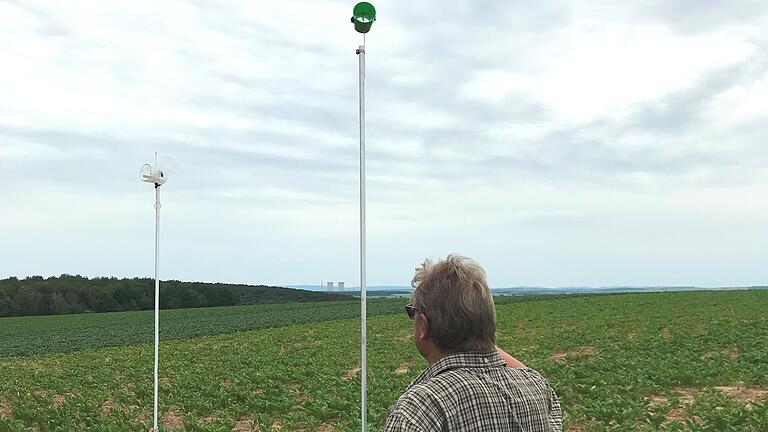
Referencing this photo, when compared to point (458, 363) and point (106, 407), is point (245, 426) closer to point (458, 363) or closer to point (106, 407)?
point (106, 407)

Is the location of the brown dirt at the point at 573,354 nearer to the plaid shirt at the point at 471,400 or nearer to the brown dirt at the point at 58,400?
the brown dirt at the point at 58,400

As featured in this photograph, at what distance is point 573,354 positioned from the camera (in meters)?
16.2

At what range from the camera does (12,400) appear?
13.1m

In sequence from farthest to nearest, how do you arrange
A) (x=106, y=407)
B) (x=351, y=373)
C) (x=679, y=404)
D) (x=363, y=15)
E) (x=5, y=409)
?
(x=351, y=373)
(x=5, y=409)
(x=106, y=407)
(x=679, y=404)
(x=363, y=15)

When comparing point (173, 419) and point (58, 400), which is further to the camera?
point (58, 400)

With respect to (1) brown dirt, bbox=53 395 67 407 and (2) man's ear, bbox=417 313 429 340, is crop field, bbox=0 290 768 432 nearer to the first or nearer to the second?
(1) brown dirt, bbox=53 395 67 407

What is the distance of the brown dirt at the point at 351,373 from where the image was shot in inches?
561

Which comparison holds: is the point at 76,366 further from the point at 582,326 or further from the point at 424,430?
the point at 424,430

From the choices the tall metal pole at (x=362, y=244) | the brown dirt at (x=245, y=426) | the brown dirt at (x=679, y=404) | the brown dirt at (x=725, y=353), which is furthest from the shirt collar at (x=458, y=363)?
the brown dirt at (x=725, y=353)

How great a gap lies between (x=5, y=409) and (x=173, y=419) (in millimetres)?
3900

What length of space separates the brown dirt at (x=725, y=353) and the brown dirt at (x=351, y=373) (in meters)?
7.25

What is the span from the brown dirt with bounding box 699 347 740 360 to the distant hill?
49.9 m

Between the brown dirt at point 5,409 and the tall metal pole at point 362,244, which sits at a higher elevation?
the tall metal pole at point 362,244

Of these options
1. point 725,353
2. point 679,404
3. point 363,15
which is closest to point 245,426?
point 679,404
